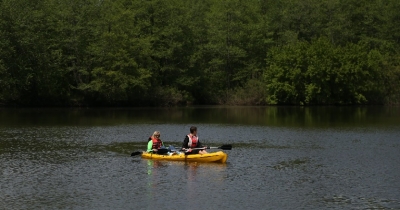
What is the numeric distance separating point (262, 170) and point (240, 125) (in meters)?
24.0

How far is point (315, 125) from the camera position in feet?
171

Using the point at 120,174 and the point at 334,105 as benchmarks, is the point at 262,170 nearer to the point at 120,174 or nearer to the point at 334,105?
the point at 120,174

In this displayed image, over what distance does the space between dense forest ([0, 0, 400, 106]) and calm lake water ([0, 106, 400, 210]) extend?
25942 mm

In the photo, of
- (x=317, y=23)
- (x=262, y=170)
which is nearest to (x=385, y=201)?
(x=262, y=170)

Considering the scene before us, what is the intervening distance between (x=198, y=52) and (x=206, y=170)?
62246 millimetres

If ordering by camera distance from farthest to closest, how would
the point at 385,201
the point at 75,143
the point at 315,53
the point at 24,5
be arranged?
1. the point at 315,53
2. the point at 24,5
3. the point at 75,143
4. the point at 385,201

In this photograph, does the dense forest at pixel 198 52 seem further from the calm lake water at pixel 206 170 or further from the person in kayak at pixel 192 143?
the person in kayak at pixel 192 143

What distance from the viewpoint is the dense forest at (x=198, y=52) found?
73438 millimetres

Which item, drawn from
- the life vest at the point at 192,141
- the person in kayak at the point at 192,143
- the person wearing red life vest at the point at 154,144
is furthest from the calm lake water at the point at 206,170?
the life vest at the point at 192,141

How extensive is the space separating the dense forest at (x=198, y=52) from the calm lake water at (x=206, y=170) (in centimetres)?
2594

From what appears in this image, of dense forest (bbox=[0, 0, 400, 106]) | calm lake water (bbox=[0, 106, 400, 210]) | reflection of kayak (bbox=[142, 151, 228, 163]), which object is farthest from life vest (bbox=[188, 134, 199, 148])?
dense forest (bbox=[0, 0, 400, 106])

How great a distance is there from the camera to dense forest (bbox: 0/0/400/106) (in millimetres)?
73438

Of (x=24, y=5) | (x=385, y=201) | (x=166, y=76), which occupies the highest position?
(x=24, y=5)

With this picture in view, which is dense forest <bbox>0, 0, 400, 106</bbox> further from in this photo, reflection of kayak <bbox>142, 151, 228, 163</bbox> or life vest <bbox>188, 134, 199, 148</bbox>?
life vest <bbox>188, 134, 199, 148</bbox>
